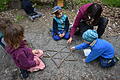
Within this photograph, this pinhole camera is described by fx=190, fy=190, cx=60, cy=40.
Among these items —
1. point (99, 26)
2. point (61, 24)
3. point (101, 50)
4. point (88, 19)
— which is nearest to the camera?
point (101, 50)

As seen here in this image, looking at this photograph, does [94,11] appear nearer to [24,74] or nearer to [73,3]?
[24,74]

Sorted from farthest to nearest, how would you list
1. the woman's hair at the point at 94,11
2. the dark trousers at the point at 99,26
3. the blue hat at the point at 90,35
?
the dark trousers at the point at 99,26 → the woman's hair at the point at 94,11 → the blue hat at the point at 90,35

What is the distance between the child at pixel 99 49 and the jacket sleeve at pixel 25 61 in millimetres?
1024

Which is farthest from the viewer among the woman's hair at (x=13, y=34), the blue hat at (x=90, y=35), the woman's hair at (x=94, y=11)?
the woman's hair at (x=94, y=11)

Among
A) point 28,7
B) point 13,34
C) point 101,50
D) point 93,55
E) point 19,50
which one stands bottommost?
point 93,55

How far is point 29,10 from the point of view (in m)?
4.95

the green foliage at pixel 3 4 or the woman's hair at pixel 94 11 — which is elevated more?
the woman's hair at pixel 94 11

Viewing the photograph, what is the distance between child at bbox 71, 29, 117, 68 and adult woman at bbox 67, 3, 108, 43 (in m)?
0.49

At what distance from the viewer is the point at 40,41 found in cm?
430

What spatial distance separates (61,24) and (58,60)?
874mm

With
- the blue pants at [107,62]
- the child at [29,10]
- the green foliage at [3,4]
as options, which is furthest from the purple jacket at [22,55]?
the green foliage at [3,4]

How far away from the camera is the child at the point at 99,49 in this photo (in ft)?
11.1

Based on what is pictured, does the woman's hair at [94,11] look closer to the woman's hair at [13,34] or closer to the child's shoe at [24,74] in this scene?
the woman's hair at [13,34]

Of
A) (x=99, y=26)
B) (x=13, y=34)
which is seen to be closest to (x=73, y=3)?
(x=99, y=26)
